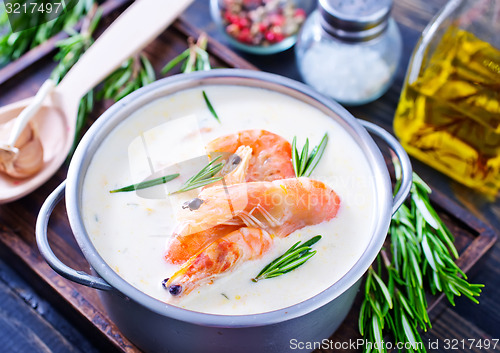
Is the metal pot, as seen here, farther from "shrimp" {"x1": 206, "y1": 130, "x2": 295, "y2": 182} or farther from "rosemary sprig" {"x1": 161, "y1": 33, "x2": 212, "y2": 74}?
"rosemary sprig" {"x1": 161, "y1": 33, "x2": 212, "y2": 74}

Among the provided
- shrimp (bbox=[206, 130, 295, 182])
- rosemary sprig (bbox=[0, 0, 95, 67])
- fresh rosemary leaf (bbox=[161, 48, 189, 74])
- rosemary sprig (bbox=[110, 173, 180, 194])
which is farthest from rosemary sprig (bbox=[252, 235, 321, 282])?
rosemary sprig (bbox=[0, 0, 95, 67])

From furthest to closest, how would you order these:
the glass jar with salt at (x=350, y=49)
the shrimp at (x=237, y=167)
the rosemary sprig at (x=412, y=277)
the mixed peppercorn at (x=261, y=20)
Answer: the mixed peppercorn at (x=261, y=20), the glass jar with salt at (x=350, y=49), the rosemary sprig at (x=412, y=277), the shrimp at (x=237, y=167)

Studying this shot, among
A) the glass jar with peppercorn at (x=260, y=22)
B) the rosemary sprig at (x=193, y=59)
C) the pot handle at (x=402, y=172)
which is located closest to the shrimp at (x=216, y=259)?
the pot handle at (x=402, y=172)

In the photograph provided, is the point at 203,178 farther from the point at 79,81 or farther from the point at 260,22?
the point at 260,22

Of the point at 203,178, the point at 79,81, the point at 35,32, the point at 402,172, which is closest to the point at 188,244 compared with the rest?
the point at 203,178

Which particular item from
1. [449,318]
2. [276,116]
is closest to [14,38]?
[276,116]

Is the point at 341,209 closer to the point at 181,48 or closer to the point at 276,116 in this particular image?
the point at 276,116

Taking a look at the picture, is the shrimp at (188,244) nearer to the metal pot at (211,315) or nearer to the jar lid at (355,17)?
the metal pot at (211,315)
